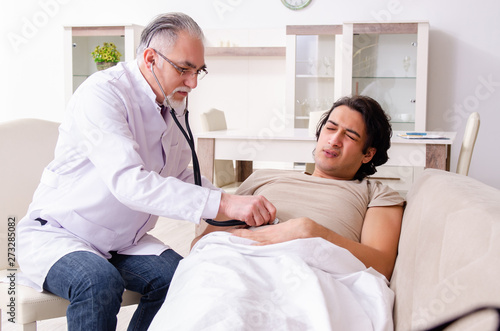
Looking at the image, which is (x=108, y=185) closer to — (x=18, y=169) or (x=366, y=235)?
(x=18, y=169)

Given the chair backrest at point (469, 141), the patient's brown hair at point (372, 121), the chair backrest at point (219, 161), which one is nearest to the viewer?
the patient's brown hair at point (372, 121)

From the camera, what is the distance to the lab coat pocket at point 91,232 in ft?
4.31

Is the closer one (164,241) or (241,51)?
(164,241)

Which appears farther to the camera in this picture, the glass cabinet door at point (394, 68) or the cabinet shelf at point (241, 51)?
the cabinet shelf at point (241, 51)

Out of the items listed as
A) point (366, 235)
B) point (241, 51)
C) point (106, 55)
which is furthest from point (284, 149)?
point (106, 55)

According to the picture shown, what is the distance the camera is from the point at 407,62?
14.8 feet

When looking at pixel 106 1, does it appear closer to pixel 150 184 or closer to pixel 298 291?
pixel 150 184

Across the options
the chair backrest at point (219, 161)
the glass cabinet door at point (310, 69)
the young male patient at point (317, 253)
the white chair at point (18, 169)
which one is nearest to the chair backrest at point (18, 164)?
the white chair at point (18, 169)

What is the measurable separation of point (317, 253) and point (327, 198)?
36 centimetres

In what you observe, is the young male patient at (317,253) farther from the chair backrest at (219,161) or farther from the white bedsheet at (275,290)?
the chair backrest at (219,161)

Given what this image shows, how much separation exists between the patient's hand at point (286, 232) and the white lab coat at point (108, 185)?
0.15m

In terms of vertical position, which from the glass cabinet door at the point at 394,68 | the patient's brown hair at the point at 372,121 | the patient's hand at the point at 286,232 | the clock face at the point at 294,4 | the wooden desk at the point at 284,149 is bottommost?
the patient's hand at the point at 286,232

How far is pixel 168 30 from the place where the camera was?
1.35 metres

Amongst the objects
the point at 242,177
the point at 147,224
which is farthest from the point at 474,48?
the point at 147,224
